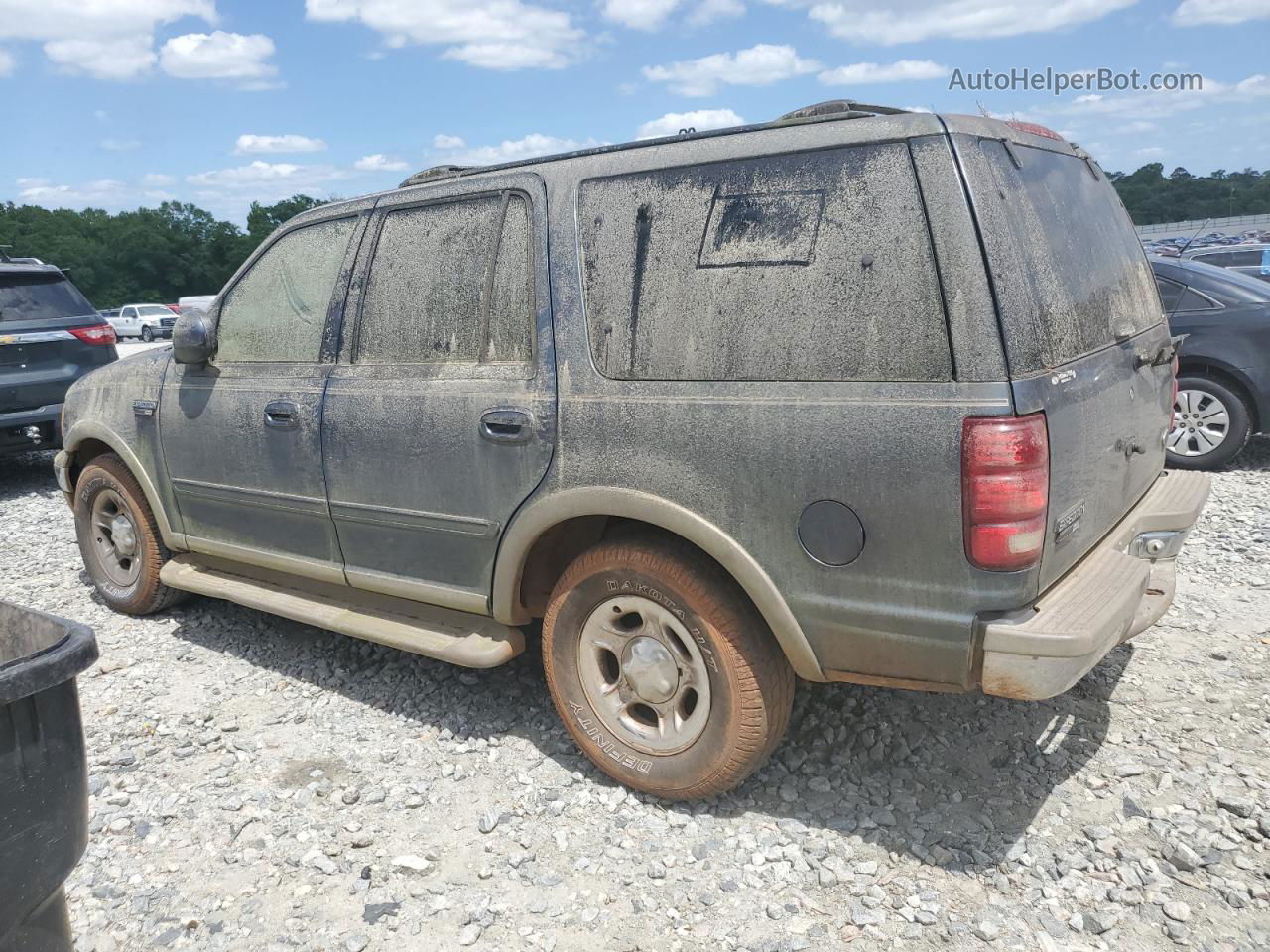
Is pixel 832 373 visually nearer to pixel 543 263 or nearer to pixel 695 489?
pixel 695 489

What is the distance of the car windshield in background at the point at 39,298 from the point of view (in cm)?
809

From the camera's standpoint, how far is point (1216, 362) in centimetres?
715

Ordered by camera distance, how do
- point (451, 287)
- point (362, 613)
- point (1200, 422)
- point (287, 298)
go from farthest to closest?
point (1200, 422), point (287, 298), point (362, 613), point (451, 287)

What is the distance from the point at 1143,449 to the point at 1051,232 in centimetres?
96

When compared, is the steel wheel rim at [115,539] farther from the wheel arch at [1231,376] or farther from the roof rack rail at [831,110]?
the wheel arch at [1231,376]

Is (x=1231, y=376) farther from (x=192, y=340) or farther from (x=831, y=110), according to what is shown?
(x=192, y=340)

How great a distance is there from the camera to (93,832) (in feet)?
10.3

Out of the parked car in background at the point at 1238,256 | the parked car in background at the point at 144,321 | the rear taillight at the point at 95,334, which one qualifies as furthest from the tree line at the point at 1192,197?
the rear taillight at the point at 95,334

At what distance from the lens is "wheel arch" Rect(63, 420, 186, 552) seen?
15.1 feet

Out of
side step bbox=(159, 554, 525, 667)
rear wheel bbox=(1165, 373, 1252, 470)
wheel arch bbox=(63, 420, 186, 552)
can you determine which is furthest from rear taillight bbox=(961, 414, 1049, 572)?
rear wheel bbox=(1165, 373, 1252, 470)

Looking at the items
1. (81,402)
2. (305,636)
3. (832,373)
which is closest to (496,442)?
(832,373)

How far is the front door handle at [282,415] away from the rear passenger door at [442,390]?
18 cm

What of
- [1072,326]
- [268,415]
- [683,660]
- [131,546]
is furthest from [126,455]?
[1072,326]

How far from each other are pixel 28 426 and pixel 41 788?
25.0 feet
